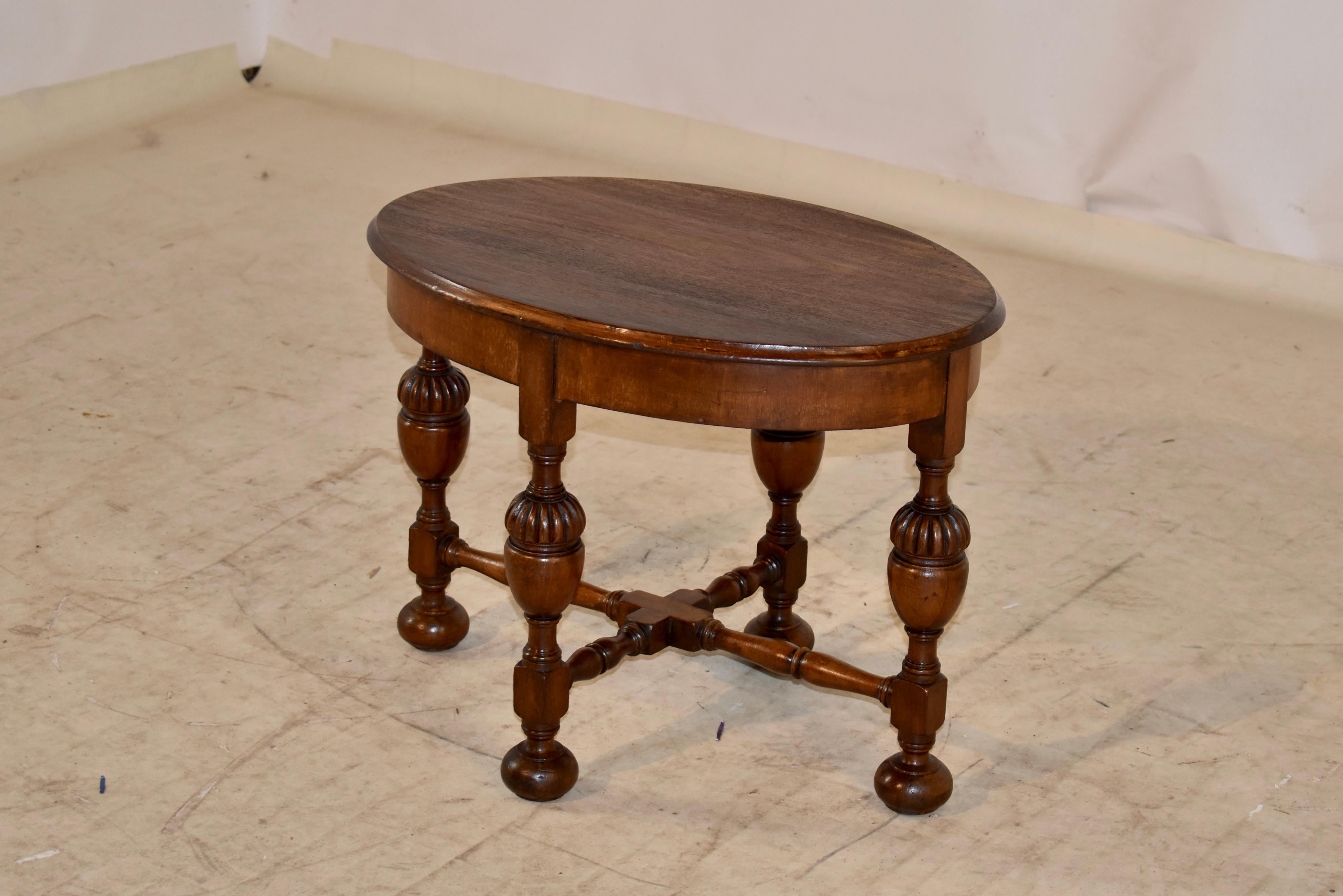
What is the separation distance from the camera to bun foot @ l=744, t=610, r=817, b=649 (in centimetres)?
296

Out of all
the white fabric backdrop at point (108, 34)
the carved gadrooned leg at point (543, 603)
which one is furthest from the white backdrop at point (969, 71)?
the carved gadrooned leg at point (543, 603)

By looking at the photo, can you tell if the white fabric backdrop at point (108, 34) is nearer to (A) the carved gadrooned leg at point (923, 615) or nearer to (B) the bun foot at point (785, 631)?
(B) the bun foot at point (785, 631)

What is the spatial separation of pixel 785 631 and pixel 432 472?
2.29ft

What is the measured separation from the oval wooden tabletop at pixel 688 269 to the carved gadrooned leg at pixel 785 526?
36 cm

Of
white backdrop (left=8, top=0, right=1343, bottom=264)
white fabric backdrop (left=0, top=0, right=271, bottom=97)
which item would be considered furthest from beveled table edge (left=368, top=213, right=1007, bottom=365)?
white fabric backdrop (left=0, top=0, right=271, bottom=97)

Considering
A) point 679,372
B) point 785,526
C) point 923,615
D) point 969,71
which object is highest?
point 679,372

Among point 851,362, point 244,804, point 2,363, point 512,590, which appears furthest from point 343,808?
point 2,363

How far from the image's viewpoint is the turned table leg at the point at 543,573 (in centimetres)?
229

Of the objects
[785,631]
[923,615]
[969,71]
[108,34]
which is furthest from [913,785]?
[108,34]

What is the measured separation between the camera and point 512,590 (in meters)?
2.40

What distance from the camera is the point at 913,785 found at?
8.22 feet

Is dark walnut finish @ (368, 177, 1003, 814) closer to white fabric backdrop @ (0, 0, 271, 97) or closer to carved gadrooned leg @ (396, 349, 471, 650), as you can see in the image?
carved gadrooned leg @ (396, 349, 471, 650)

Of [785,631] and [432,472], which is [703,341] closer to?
[432,472]

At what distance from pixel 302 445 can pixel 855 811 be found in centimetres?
172
